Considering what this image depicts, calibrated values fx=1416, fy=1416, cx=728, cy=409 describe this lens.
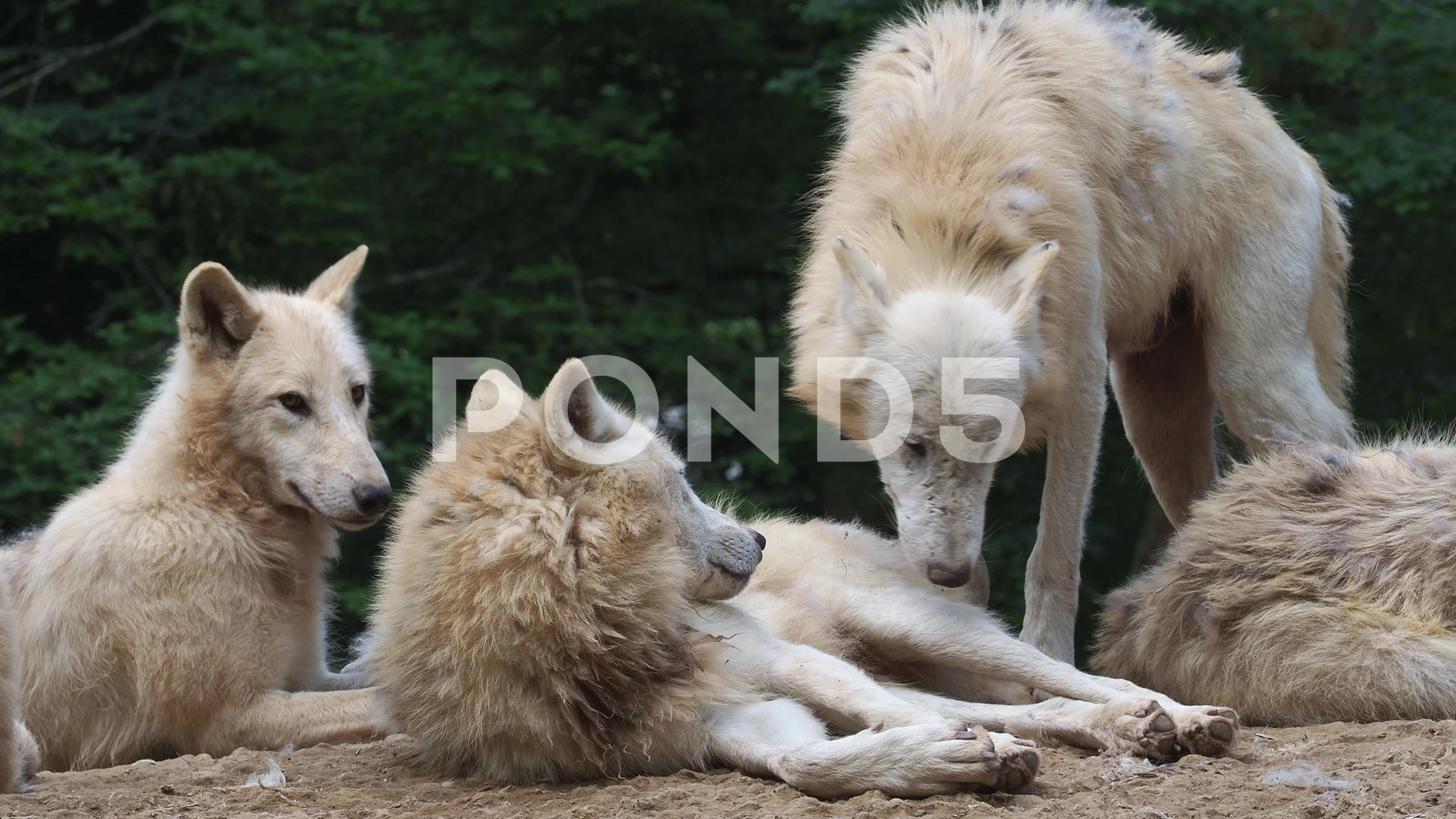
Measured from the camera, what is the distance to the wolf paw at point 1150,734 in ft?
11.2

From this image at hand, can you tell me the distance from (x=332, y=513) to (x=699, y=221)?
7187mm

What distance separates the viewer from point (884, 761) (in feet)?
10.4

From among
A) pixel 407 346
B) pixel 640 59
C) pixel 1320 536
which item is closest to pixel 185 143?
pixel 407 346

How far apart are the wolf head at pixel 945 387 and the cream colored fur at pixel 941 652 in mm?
159

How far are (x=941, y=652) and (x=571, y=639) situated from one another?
3.77 feet

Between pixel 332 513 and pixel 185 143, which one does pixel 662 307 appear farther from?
pixel 332 513

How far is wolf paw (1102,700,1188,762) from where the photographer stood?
11.2ft

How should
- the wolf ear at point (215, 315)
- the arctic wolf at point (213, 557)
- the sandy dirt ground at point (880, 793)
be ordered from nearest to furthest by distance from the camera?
the sandy dirt ground at point (880, 793), the arctic wolf at point (213, 557), the wolf ear at point (215, 315)

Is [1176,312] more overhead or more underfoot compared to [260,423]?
more overhead

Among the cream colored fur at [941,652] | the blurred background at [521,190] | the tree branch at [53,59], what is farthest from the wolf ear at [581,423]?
the tree branch at [53,59]

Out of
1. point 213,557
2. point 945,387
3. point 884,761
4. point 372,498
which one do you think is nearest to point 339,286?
point 372,498

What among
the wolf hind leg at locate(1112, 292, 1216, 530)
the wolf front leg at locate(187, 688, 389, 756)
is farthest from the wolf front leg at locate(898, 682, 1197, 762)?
the wolf hind leg at locate(1112, 292, 1216, 530)

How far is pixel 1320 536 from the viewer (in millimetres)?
4023

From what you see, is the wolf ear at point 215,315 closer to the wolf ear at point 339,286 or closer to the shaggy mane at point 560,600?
the wolf ear at point 339,286
